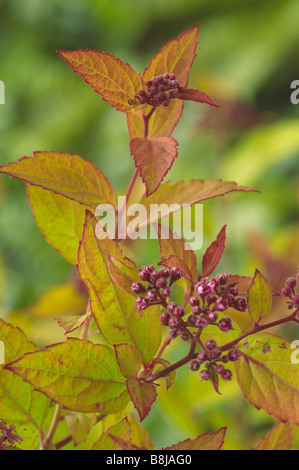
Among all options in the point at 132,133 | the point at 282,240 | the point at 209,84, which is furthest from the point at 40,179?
the point at 209,84

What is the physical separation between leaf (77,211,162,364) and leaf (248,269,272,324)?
0.16ft

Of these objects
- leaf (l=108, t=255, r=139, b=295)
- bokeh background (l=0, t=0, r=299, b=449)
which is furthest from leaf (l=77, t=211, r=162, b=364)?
bokeh background (l=0, t=0, r=299, b=449)

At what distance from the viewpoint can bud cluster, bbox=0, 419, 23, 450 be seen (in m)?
0.26

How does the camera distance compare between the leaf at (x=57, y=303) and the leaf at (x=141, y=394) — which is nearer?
the leaf at (x=141, y=394)

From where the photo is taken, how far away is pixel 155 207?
31 centimetres

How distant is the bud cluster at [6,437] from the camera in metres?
0.26

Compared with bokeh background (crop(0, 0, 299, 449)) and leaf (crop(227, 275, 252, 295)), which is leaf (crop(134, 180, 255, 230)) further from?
bokeh background (crop(0, 0, 299, 449))

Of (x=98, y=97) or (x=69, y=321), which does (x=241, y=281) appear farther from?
(x=98, y=97)

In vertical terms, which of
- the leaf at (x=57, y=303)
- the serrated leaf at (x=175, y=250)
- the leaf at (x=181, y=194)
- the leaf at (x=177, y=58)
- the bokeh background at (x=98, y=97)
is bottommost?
the leaf at (x=57, y=303)

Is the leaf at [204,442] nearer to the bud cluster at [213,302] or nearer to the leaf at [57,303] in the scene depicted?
the bud cluster at [213,302]

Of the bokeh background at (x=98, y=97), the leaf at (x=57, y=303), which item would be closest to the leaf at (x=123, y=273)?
the leaf at (x=57, y=303)

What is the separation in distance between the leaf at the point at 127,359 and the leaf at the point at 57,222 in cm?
8
